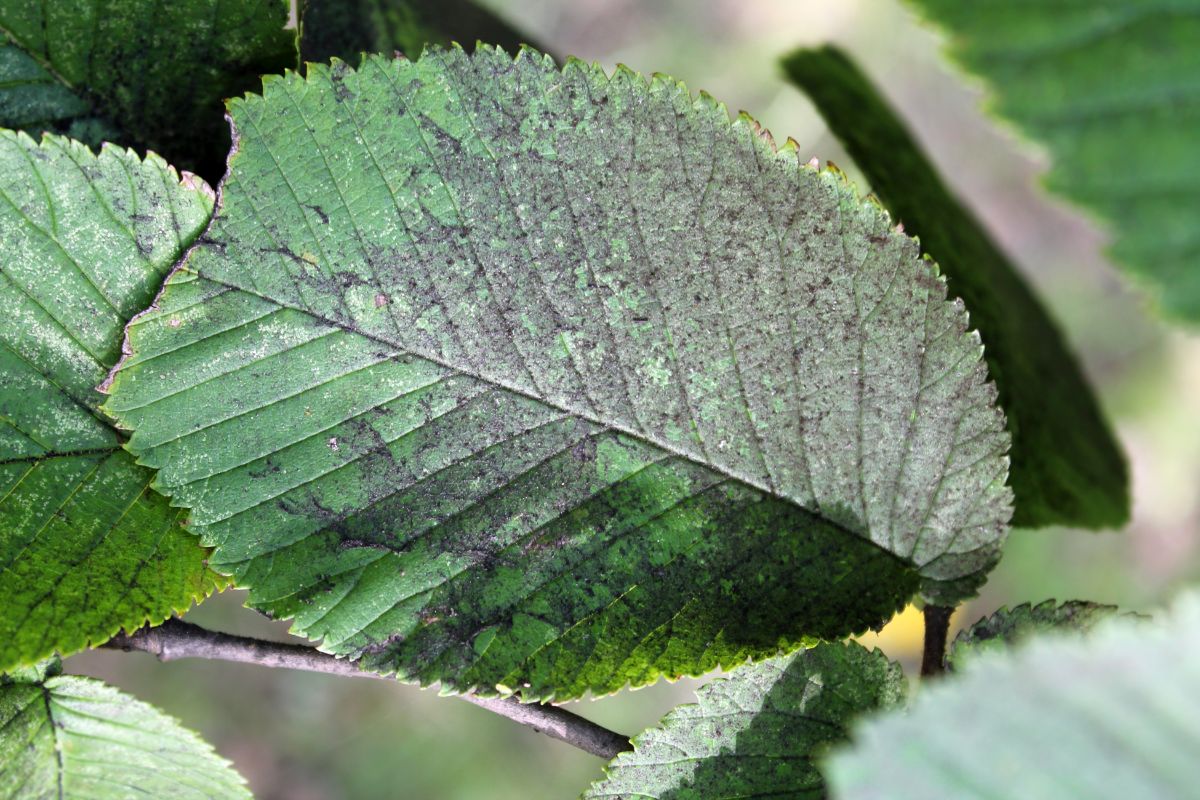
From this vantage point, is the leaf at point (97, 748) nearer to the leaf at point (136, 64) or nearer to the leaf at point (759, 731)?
the leaf at point (759, 731)

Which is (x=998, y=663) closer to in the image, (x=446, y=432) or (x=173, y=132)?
(x=446, y=432)

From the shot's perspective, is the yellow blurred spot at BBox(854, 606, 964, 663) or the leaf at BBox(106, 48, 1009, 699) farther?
the yellow blurred spot at BBox(854, 606, 964, 663)

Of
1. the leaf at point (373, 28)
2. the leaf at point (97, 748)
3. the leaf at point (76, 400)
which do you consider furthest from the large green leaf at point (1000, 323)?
the leaf at point (97, 748)

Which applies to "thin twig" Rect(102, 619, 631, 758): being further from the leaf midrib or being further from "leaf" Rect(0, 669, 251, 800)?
the leaf midrib

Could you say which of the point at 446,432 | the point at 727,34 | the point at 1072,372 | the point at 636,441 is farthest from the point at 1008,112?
the point at 727,34

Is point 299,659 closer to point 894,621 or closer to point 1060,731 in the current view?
point 1060,731

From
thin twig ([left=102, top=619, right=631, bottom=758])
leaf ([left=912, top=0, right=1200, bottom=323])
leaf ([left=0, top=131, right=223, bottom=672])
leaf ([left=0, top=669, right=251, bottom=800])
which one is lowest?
leaf ([left=0, top=669, right=251, bottom=800])

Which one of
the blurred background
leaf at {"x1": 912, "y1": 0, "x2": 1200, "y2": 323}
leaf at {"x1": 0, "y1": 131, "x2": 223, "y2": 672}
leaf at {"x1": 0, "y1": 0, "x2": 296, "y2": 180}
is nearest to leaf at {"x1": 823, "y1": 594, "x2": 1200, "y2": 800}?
leaf at {"x1": 912, "y1": 0, "x2": 1200, "y2": 323}

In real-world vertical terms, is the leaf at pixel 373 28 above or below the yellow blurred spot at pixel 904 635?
above

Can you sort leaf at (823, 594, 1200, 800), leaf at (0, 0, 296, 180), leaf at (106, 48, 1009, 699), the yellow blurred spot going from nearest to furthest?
1. leaf at (823, 594, 1200, 800)
2. leaf at (106, 48, 1009, 699)
3. leaf at (0, 0, 296, 180)
4. the yellow blurred spot
